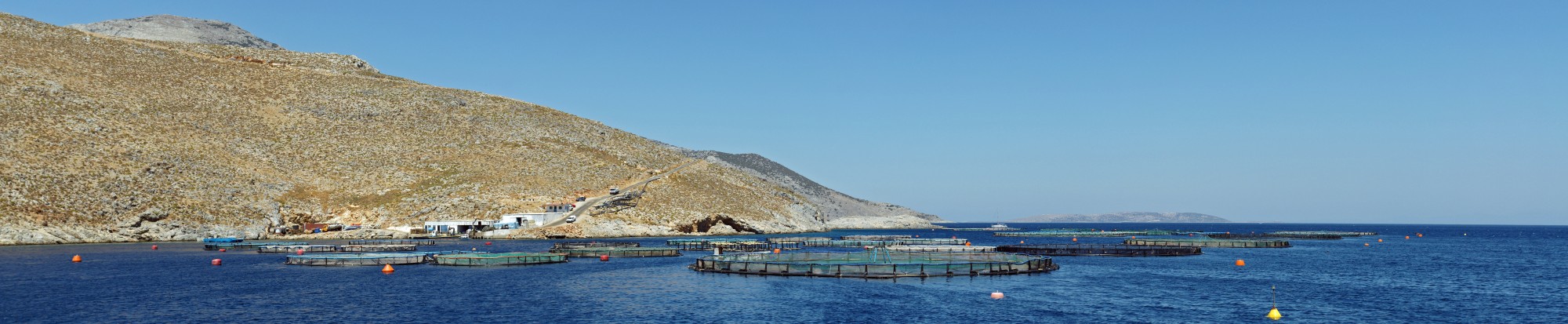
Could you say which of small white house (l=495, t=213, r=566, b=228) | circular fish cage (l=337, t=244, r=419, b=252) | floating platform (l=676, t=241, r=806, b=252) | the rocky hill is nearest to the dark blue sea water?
circular fish cage (l=337, t=244, r=419, b=252)

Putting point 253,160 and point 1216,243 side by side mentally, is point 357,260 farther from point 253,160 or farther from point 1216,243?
point 1216,243

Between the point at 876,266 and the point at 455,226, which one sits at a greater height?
the point at 455,226

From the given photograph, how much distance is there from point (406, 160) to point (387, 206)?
20032 millimetres

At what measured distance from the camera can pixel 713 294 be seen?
190 feet

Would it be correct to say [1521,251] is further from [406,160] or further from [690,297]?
[406,160]

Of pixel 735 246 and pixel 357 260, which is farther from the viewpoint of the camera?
pixel 735 246

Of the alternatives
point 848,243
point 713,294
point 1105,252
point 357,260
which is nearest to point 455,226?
point 848,243

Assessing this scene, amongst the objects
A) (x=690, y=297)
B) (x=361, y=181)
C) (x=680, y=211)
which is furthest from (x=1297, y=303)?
(x=361, y=181)

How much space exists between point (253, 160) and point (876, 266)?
119 meters

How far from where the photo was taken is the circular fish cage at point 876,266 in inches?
2697

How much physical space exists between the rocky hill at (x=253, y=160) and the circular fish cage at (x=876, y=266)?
72.6 metres

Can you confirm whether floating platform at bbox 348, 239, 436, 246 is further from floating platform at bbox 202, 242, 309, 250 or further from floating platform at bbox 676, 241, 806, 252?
floating platform at bbox 676, 241, 806, 252

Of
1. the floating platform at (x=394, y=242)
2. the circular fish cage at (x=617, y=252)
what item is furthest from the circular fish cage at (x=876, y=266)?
the floating platform at (x=394, y=242)

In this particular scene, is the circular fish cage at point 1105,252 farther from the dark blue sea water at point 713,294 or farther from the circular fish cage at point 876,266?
the circular fish cage at point 876,266
